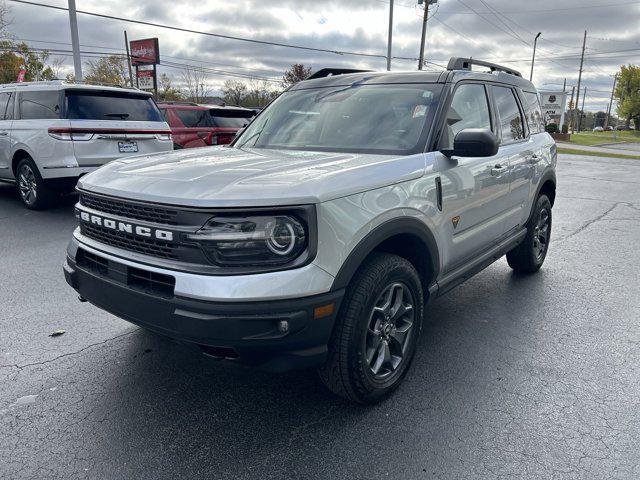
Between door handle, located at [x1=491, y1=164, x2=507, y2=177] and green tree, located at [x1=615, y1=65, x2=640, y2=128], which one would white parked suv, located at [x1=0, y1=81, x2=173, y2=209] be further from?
green tree, located at [x1=615, y1=65, x2=640, y2=128]

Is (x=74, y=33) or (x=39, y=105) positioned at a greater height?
(x=74, y=33)

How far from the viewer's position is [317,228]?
7.75 ft

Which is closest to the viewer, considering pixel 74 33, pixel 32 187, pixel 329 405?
pixel 329 405

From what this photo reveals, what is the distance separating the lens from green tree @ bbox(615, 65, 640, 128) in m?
77.2

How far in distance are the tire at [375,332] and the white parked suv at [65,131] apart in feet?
20.3

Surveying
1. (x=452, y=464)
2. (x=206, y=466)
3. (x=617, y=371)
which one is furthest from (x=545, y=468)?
(x=206, y=466)

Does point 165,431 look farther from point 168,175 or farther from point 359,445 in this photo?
point 168,175

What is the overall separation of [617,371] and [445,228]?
1.48 meters

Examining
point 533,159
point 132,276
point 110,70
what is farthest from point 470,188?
point 110,70

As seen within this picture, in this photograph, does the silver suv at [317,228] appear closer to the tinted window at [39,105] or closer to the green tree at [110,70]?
the tinted window at [39,105]

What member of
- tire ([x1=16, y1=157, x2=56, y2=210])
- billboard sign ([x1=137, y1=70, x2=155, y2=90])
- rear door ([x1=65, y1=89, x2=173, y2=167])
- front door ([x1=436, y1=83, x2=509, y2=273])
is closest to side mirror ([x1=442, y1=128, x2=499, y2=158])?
front door ([x1=436, y1=83, x2=509, y2=273])

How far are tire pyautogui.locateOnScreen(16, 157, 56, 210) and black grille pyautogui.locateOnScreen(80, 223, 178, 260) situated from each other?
227 inches

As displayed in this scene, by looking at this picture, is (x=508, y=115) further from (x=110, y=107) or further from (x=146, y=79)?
(x=146, y=79)

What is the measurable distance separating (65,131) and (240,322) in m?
6.50
